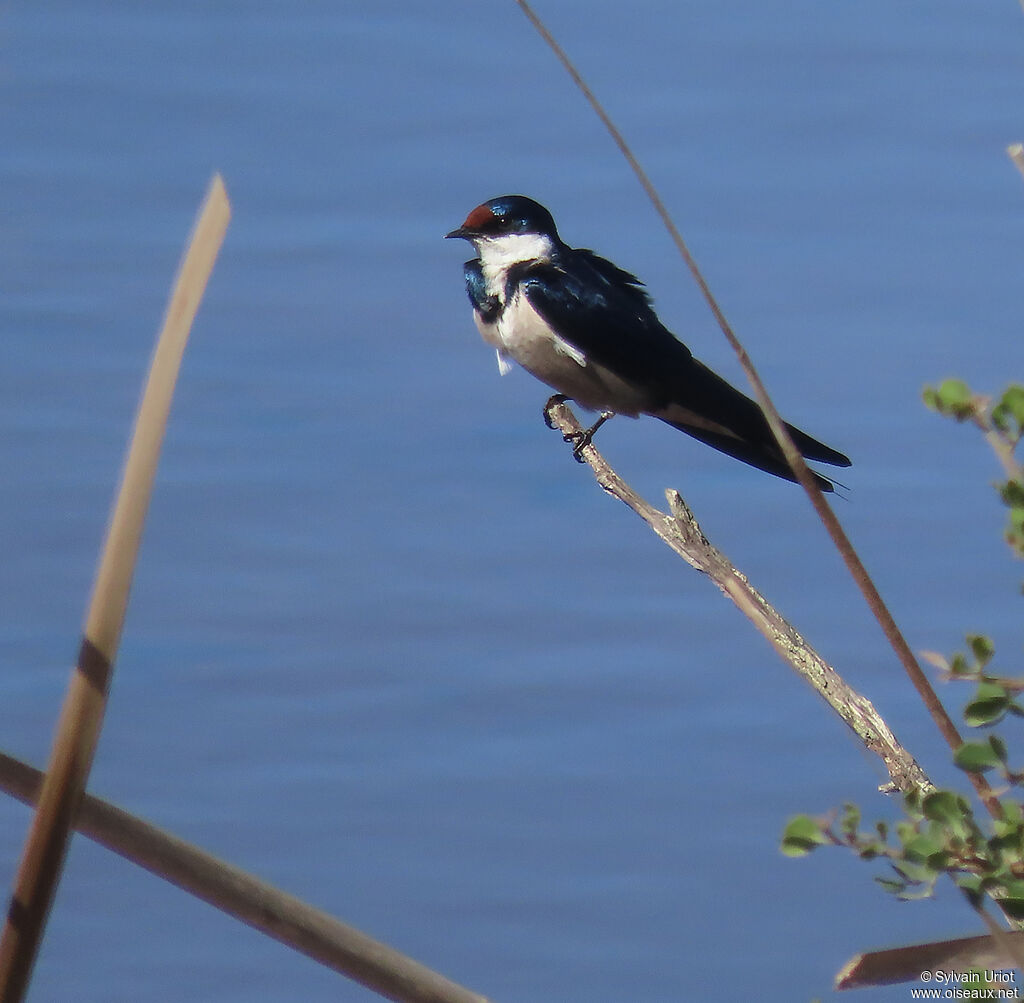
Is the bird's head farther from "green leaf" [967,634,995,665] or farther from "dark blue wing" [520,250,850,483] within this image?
"green leaf" [967,634,995,665]

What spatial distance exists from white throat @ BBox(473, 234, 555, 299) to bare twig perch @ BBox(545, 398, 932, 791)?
101 centimetres

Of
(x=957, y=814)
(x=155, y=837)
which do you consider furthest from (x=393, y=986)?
(x=957, y=814)

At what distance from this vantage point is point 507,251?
2301mm

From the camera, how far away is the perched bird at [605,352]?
2104 mm

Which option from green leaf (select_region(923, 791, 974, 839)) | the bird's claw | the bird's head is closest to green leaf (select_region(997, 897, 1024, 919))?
green leaf (select_region(923, 791, 974, 839))

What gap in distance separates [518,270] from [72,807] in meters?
1.83

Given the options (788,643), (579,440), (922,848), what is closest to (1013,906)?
(922,848)

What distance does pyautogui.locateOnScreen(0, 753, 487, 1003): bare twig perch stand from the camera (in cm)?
43

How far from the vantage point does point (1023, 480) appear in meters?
0.53

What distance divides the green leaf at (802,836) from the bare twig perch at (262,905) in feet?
0.56

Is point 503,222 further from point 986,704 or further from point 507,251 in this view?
point 986,704

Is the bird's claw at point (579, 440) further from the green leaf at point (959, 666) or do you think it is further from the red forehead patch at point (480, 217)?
the green leaf at point (959, 666)

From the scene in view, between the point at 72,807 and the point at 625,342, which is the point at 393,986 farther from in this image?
the point at 625,342

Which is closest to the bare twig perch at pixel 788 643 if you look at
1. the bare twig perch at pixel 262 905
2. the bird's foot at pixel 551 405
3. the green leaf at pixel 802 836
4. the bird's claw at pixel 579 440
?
the green leaf at pixel 802 836
